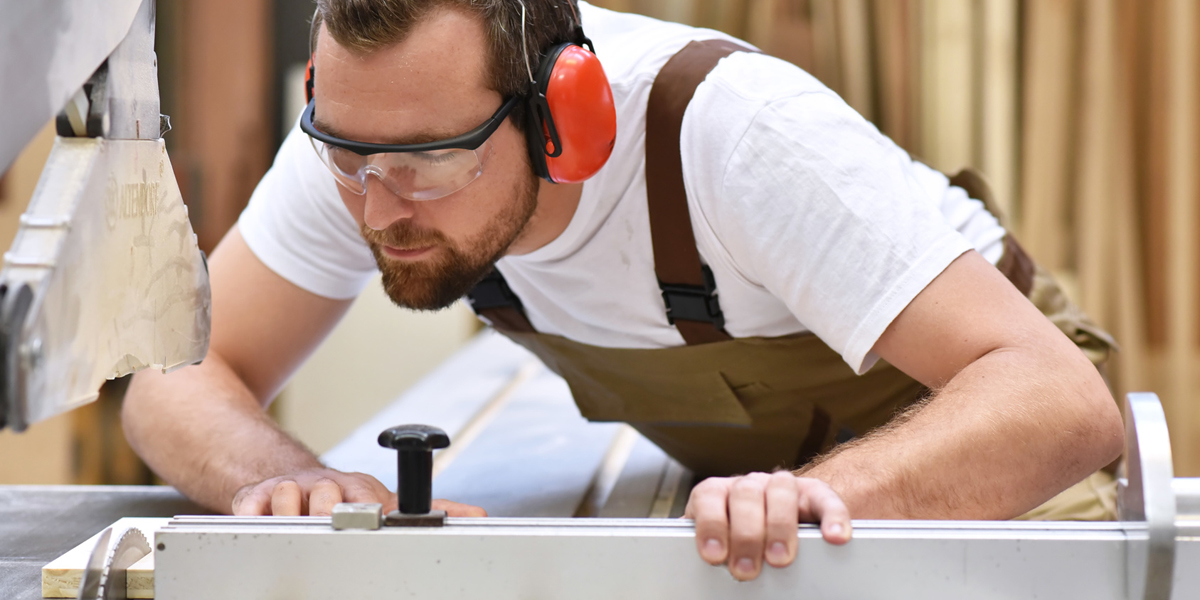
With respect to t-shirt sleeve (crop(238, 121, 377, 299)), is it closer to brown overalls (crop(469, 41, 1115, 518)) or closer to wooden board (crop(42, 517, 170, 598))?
brown overalls (crop(469, 41, 1115, 518))

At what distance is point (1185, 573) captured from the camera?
2.32 ft

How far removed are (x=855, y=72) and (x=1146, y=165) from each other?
3.17 feet

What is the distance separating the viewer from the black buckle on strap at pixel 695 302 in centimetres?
129

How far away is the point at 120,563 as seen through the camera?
A: 0.81m

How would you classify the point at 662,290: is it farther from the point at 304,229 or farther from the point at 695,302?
the point at 304,229

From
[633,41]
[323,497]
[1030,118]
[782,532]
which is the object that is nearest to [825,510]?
[782,532]

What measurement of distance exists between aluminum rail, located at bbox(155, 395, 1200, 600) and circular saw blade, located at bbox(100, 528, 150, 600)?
0.23 feet

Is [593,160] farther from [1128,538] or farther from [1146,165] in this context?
[1146,165]

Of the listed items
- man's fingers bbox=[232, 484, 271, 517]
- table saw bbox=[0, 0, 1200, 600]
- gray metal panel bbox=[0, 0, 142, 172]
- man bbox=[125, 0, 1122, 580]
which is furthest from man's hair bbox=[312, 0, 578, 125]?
man's fingers bbox=[232, 484, 271, 517]

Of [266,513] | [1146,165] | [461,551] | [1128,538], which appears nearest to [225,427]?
[266,513]

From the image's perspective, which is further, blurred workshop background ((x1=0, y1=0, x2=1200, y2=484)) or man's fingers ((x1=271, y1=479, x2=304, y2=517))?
blurred workshop background ((x1=0, y1=0, x2=1200, y2=484))

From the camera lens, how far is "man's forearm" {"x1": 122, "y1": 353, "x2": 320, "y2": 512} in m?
1.27

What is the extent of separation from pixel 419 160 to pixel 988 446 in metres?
0.67

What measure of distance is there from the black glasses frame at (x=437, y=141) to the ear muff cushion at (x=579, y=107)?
53 millimetres
